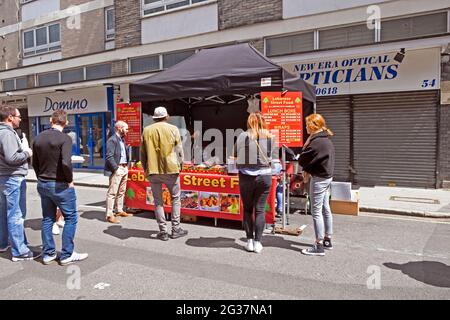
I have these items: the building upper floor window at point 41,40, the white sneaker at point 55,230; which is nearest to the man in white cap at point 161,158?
the white sneaker at point 55,230

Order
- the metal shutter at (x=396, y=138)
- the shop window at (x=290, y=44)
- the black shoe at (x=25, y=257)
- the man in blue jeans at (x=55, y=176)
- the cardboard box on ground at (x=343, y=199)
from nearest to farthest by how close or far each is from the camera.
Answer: the man in blue jeans at (x=55, y=176) < the black shoe at (x=25, y=257) < the cardboard box on ground at (x=343, y=199) < the metal shutter at (x=396, y=138) < the shop window at (x=290, y=44)

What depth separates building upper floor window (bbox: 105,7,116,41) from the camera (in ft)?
49.2

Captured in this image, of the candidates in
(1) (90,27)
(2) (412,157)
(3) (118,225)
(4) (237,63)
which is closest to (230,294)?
(3) (118,225)

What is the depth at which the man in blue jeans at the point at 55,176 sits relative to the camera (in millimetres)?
3980

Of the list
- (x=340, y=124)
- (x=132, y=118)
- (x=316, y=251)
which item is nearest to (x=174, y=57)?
(x=132, y=118)

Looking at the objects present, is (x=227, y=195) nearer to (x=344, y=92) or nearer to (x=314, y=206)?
(x=314, y=206)

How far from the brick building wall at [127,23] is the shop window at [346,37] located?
730 cm

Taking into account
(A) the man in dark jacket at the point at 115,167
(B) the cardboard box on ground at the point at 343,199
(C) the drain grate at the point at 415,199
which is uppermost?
(A) the man in dark jacket at the point at 115,167

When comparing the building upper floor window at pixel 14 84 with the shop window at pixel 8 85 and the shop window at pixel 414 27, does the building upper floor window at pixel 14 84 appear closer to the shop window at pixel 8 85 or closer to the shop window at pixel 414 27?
the shop window at pixel 8 85

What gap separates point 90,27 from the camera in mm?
15484

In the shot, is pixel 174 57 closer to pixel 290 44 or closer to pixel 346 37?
pixel 290 44

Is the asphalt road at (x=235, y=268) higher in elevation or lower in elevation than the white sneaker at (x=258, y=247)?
lower

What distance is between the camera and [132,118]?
746 cm

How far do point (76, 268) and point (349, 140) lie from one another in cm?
818
